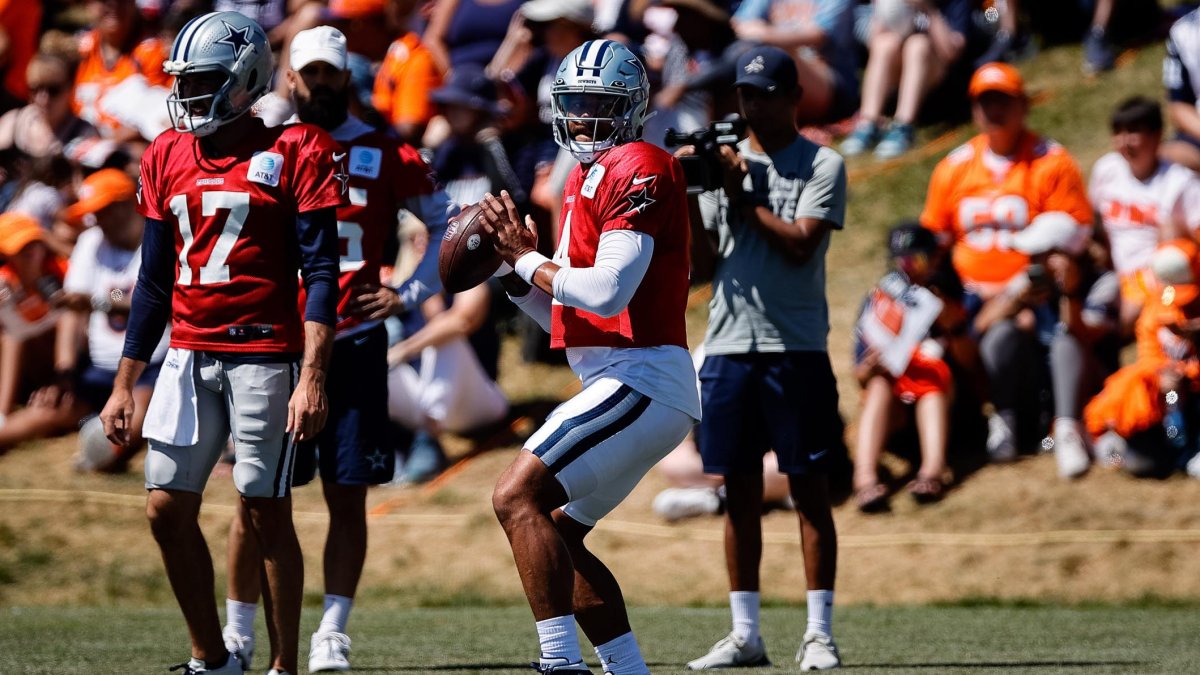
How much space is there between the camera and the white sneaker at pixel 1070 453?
926 centimetres

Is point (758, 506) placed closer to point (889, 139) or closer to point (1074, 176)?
point (1074, 176)

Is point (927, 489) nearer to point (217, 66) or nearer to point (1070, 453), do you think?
point (1070, 453)

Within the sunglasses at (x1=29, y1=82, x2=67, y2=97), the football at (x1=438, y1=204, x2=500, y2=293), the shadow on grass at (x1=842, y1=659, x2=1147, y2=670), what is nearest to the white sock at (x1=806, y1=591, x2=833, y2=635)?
the shadow on grass at (x1=842, y1=659, x2=1147, y2=670)

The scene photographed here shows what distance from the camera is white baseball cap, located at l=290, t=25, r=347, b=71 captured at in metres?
6.69

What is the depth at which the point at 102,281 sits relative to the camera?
11.3 m

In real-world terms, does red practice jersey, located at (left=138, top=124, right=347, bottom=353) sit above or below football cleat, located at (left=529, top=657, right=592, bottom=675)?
above

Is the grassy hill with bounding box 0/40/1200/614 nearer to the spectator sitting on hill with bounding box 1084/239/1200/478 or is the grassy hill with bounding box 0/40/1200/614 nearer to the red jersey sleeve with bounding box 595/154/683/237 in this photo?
the spectator sitting on hill with bounding box 1084/239/1200/478

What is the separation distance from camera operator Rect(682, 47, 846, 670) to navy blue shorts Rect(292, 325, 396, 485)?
134 cm

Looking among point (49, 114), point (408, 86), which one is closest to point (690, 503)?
point (408, 86)

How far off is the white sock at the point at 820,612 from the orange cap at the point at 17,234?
299 inches

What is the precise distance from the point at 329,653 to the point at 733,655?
1593mm

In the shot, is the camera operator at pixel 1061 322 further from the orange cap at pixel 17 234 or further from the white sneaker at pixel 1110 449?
the orange cap at pixel 17 234

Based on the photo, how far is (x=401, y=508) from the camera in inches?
415

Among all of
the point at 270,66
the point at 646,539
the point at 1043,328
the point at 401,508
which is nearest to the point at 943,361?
the point at 1043,328
